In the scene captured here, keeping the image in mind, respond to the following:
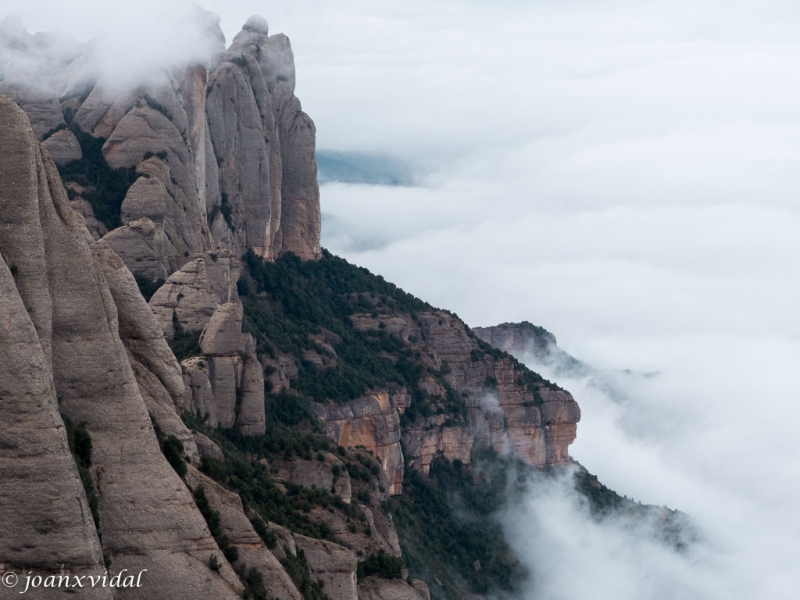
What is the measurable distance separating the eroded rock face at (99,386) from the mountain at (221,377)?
0.25 ft

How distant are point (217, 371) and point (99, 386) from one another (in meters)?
41.6

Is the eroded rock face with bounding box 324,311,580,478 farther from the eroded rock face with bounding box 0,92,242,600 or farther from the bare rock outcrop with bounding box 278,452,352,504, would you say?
the eroded rock face with bounding box 0,92,242,600

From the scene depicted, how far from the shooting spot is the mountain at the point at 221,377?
51469 millimetres

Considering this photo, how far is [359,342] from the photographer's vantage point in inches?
5925

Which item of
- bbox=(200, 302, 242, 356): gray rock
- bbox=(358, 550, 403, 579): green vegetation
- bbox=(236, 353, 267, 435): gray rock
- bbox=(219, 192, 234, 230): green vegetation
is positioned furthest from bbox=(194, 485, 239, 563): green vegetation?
bbox=(219, 192, 234, 230): green vegetation

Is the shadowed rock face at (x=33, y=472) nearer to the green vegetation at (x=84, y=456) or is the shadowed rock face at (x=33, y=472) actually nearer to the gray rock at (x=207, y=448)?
the green vegetation at (x=84, y=456)

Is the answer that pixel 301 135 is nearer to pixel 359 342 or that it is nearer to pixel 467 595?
pixel 359 342

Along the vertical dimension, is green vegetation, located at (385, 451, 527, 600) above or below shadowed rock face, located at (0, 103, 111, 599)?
above

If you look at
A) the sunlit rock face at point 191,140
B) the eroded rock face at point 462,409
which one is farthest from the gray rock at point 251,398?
the eroded rock face at point 462,409

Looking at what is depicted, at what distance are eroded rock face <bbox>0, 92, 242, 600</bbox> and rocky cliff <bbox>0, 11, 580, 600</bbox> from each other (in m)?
0.08

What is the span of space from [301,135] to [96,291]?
334 ft

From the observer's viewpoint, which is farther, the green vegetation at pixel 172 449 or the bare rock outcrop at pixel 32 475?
the green vegetation at pixel 172 449

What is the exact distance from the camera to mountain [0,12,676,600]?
169 ft

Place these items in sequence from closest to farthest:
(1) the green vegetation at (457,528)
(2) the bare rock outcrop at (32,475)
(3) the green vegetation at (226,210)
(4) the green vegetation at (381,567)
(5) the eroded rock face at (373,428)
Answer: (2) the bare rock outcrop at (32,475) → (4) the green vegetation at (381,567) → (1) the green vegetation at (457,528) → (5) the eroded rock face at (373,428) → (3) the green vegetation at (226,210)
